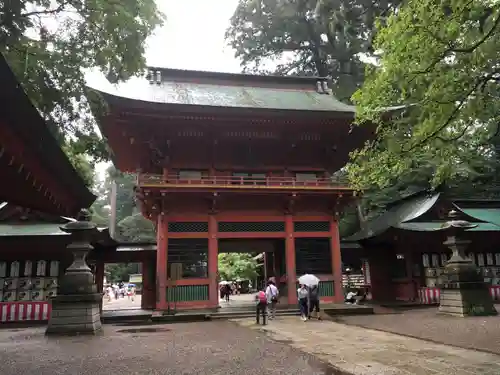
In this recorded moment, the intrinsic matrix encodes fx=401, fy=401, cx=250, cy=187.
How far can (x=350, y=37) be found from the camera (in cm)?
2573

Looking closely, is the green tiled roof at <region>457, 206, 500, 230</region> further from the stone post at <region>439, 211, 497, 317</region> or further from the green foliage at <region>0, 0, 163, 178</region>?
the green foliage at <region>0, 0, 163, 178</region>

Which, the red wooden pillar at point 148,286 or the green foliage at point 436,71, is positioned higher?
the green foliage at point 436,71

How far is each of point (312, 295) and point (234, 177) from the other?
578 centimetres

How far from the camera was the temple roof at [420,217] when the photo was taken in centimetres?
1859

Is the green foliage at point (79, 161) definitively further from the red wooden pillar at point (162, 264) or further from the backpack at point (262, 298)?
the backpack at point (262, 298)

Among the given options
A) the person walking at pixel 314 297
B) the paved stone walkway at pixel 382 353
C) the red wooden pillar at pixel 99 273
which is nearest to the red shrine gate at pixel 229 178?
the person walking at pixel 314 297

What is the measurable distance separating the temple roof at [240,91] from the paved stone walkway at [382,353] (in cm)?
981

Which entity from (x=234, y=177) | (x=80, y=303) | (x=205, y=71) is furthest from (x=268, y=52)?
(x=80, y=303)

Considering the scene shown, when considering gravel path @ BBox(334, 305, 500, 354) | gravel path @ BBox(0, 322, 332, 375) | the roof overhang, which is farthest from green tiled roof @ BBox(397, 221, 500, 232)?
the roof overhang

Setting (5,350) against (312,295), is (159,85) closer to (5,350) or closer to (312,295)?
(312,295)

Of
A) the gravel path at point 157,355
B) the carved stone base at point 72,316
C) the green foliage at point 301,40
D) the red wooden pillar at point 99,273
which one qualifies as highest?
the green foliage at point 301,40

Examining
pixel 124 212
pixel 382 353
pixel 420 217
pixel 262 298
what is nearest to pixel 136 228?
pixel 124 212

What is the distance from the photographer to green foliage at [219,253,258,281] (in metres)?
35.2

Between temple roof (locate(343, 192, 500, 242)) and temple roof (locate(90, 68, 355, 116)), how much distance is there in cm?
608
